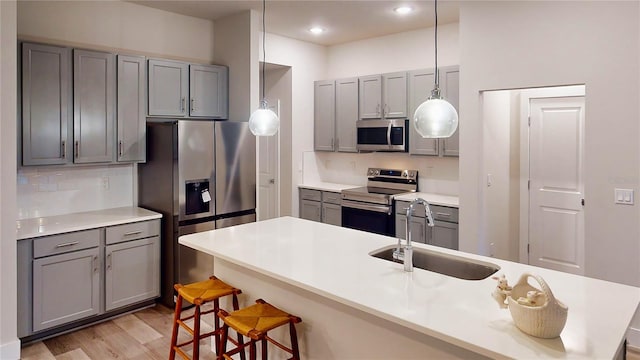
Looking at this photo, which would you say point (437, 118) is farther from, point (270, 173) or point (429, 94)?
point (270, 173)

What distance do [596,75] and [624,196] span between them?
0.91 meters

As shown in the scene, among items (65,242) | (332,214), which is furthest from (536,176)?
(65,242)

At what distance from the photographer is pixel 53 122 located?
3492 millimetres

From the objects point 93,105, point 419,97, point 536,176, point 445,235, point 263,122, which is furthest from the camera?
point 419,97

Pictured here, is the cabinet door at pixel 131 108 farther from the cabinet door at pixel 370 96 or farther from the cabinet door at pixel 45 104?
the cabinet door at pixel 370 96

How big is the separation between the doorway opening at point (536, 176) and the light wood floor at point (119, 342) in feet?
5.01

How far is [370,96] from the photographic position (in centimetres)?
527

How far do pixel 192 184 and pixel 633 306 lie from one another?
3314 millimetres

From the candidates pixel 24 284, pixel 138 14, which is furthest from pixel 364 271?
pixel 138 14

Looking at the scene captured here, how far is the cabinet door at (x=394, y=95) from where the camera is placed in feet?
16.2

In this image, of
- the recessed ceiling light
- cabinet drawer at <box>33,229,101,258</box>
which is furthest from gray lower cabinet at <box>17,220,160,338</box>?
the recessed ceiling light

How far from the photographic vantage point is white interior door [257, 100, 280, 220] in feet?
19.4

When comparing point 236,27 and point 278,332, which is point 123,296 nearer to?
point 278,332

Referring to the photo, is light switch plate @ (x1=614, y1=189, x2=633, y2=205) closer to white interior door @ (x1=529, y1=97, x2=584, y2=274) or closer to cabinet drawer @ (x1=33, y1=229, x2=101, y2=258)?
white interior door @ (x1=529, y1=97, x2=584, y2=274)
